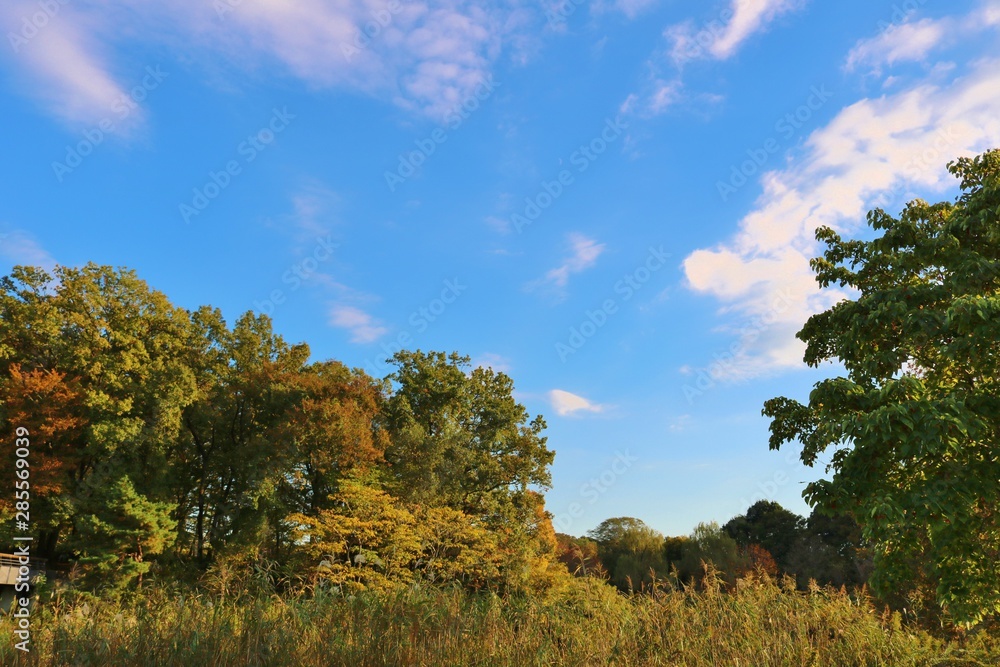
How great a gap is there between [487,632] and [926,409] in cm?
731

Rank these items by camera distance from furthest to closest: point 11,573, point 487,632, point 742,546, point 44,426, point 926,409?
point 742,546 < point 44,426 < point 11,573 < point 926,409 < point 487,632

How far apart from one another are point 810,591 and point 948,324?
189 inches

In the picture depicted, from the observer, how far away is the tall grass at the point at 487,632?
539 cm

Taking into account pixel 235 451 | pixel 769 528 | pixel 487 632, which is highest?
pixel 235 451

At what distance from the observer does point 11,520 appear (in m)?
24.8

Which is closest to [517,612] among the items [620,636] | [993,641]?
[620,636]

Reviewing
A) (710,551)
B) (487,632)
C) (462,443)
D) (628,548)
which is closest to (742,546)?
(710,551)

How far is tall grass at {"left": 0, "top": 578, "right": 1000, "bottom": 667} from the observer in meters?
5.39

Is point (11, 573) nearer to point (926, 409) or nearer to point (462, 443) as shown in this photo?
point (462, 443)

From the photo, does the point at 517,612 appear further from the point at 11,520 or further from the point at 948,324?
the point at 11,520

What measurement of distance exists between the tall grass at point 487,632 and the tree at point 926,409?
2.65m

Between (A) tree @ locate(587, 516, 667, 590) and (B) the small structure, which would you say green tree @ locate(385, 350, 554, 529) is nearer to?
(B) the small structure

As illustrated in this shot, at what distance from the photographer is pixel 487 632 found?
585 cm

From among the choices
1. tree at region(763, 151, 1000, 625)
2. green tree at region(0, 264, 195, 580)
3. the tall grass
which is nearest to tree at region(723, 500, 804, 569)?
tree at region(763, 151, 1000, 625)
